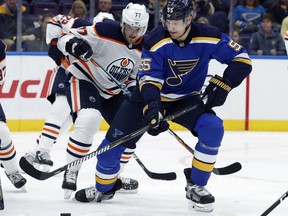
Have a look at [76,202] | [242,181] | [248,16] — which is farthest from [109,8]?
[76,202]

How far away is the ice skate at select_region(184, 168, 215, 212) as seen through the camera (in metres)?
4.73

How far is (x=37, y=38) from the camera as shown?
8266 mm

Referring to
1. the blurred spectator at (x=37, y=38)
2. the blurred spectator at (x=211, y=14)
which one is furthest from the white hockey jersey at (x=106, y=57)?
the blurred spectator at (x=211, y=14)

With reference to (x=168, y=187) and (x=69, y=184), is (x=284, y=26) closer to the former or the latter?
(x=168, y=187)

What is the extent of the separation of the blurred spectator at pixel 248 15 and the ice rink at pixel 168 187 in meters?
1.41

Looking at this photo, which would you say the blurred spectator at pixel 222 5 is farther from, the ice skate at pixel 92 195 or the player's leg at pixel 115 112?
the ice skate at pixel 92 195

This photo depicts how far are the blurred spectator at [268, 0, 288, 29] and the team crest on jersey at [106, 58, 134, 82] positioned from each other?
376 centimetres

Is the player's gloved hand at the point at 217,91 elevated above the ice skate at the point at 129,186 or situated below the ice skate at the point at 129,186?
above

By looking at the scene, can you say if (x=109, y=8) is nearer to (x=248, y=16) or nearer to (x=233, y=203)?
(x=248, y=16)

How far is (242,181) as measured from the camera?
583cm

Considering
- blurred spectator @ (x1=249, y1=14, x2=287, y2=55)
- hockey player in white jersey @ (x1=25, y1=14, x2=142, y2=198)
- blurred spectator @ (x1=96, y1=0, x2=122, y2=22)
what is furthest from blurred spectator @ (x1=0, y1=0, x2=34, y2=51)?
hockey player in white jersey @ (x1=25, y1=14, x2=142, y2=198)

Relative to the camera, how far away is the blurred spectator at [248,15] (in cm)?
874

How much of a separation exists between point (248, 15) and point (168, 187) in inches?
143

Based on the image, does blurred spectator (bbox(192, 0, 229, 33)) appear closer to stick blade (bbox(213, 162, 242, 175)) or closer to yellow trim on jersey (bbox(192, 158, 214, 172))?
stick blade (bbox(213, 162, 242, 175))
